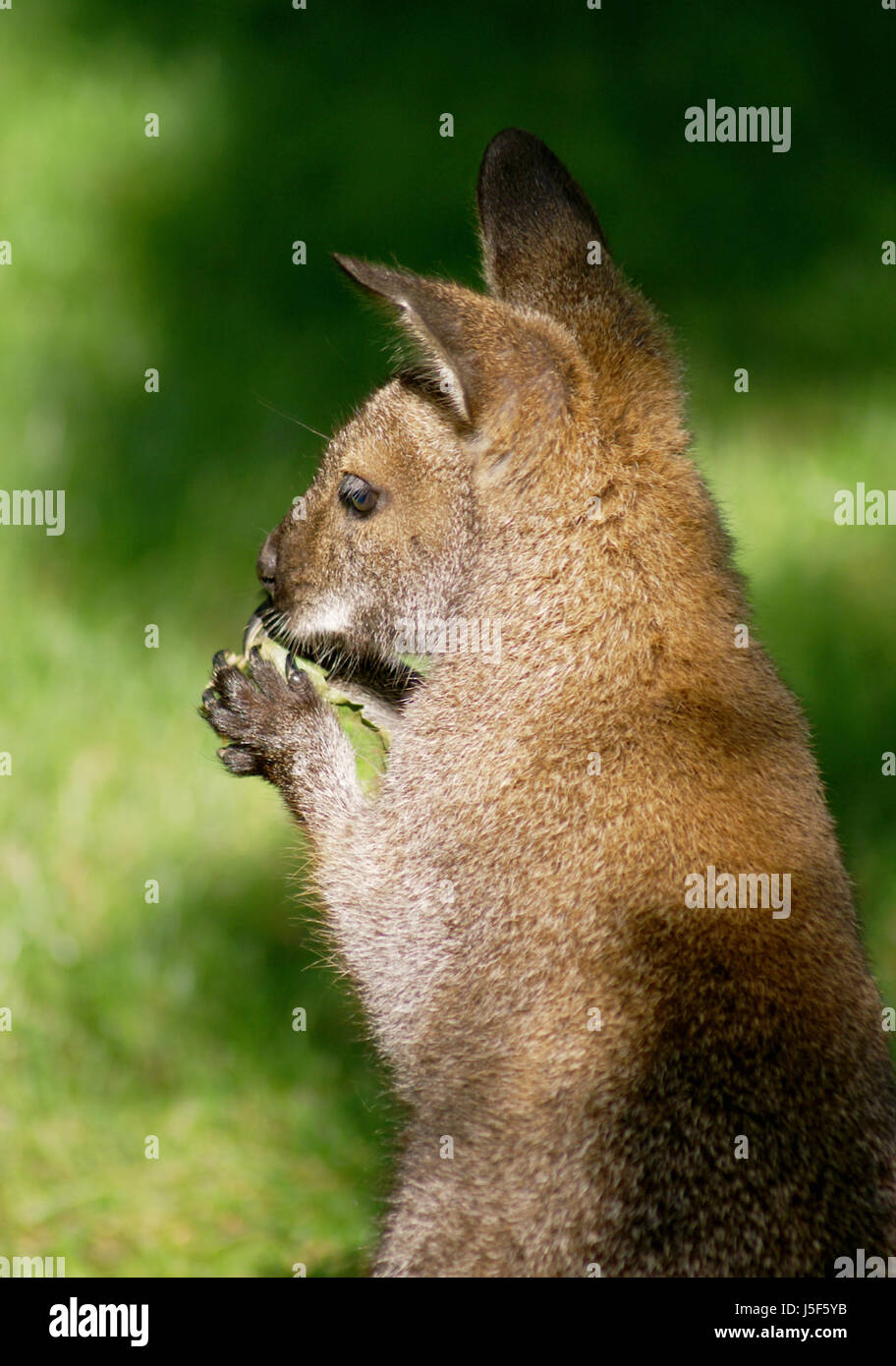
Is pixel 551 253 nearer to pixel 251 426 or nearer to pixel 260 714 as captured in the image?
pixel 260 714

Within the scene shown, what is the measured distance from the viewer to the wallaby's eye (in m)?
4.06

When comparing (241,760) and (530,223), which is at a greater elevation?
(530,223)

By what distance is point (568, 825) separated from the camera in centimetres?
355

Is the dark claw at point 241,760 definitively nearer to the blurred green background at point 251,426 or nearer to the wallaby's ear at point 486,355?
the blurred green background at point 251,426

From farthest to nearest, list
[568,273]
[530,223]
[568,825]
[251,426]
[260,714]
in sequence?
1. [251,426]
2. [530,223]
3. [568,273]
4. [260,714]
5. [568,825]

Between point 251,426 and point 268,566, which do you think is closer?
point 268,566

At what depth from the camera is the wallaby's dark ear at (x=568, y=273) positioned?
3.96 metres

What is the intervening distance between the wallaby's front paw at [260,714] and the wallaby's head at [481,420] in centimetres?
21

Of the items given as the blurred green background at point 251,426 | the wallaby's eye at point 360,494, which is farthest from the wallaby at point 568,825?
the blurred green background at point 251,426

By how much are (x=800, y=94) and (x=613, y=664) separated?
6.57m

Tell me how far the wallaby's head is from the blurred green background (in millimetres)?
890

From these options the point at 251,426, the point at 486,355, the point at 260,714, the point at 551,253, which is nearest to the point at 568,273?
the point at 551,253

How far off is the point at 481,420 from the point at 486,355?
154mm
